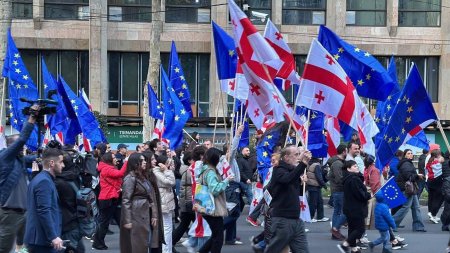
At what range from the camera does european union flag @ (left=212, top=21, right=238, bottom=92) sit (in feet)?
52.0

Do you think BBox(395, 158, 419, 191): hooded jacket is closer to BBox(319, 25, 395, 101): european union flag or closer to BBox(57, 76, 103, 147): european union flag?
BBox(319, 25, 395, 101): european union flag

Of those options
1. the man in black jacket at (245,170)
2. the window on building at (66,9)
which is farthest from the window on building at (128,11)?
the man in black jacket at (245,170)

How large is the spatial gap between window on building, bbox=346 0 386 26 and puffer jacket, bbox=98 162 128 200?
26010 mm

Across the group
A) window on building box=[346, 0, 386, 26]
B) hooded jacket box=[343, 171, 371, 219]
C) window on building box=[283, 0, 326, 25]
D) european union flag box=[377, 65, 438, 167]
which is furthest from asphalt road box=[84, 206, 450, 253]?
window on building box=[346, 0, 386, 26]

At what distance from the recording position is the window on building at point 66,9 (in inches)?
1435

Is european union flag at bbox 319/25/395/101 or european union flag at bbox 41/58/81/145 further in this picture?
european union flag at bbox 41/58/81/145

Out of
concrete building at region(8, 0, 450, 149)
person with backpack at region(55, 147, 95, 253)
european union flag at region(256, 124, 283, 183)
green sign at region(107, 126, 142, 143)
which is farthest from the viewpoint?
green sign at region(107, 126, 142, 143)

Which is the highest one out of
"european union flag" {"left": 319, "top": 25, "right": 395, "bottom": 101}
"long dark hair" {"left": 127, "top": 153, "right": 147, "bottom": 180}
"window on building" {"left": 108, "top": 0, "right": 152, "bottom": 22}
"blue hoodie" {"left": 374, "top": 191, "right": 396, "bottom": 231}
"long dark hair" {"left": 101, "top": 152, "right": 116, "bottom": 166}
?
"window on building" {"left": 108, "top": 0, "right": 152, "bottom": 22}

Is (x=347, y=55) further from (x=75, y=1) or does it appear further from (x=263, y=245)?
(x=75, y=1)

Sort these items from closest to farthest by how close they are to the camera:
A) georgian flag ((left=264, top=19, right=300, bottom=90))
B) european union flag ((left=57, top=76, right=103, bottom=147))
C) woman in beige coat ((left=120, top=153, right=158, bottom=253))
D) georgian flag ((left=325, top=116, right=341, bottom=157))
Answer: woman in beige coat ((left=120, top=153, right=158, bottom=253)) → georgian flag ((left=264, top=19, right=300, bottom=90)) → georgian flag ((left=325, top=116, right=341, bottom=157)) → european union flag ((left=57, top=76, right=103, bottom=147))

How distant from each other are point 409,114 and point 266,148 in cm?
289

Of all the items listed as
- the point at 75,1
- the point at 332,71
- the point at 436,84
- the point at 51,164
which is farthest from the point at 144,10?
the point at 51,164

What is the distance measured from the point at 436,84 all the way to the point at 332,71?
2821cm

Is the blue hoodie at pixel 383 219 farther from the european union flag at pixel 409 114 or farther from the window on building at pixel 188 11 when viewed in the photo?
the window on building at pixel 188 11
